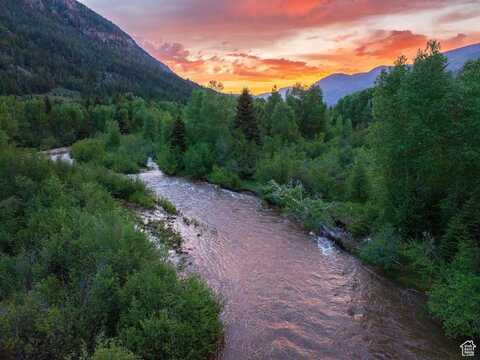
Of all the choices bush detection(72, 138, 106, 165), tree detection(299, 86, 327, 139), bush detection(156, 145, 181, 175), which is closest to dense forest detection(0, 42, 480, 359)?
bush detection(156, 145, 181, 175)

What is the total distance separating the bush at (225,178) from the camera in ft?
127

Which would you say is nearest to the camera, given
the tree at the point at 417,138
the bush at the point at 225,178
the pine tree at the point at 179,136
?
the tree at the point at 417,138

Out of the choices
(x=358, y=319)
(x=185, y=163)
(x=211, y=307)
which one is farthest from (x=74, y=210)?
(x=185, y=163)

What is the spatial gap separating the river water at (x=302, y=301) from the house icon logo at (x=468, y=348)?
0.67 ft

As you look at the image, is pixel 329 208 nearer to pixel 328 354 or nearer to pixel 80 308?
pixel 328 354

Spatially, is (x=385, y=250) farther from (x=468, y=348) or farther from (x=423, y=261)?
(x=468, y=348)

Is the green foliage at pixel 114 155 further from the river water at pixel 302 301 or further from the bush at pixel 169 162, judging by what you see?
the river water at pixel 302 301

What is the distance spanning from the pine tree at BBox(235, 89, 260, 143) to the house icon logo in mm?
34574

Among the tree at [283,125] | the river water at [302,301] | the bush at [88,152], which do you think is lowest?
the river water at [302,301]

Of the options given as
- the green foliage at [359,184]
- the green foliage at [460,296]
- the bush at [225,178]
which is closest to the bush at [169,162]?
the bush at [225,178]

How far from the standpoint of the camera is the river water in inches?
476

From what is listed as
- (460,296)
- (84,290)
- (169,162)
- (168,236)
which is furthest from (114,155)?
(460,296)

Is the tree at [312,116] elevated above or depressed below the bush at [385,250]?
above

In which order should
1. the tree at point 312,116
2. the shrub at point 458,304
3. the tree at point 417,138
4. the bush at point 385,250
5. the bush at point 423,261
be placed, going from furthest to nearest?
the tree at point 312,116, the bush at point 385,250, the tree at point 417,138, the bush at point 423,261, the shrub at point 458,304
